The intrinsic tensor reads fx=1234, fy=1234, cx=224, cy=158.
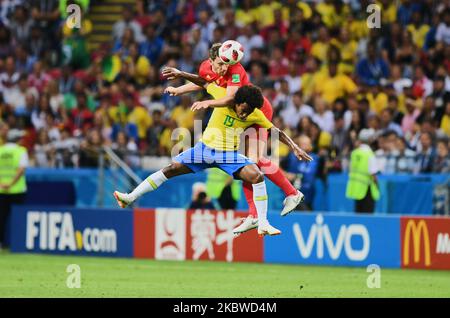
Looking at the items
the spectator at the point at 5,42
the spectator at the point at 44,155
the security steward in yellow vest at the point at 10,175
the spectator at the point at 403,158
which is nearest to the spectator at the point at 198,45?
the spectator at the point at 44,155

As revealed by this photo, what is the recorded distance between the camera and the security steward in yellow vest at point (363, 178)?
21.3 metres

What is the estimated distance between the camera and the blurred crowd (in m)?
22.9

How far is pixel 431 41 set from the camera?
24.5 metres

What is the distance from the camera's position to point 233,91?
51.1 feet

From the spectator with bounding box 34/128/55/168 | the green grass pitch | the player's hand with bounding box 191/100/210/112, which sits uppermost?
the player's hand with bounding box 191/100/210/112

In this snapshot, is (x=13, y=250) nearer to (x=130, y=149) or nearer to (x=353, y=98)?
(x=130, y=149)

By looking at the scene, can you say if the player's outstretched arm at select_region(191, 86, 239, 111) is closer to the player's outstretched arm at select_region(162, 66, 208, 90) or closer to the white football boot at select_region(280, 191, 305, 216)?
the player's outstretched arm at select_region(162, 66, 208, 90)

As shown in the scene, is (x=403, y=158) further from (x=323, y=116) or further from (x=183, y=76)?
(x=183, y=76)

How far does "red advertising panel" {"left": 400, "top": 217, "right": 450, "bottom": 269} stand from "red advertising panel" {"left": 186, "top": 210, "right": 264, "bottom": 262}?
263 centimetres

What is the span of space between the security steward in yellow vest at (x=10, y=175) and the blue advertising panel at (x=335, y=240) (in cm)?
506

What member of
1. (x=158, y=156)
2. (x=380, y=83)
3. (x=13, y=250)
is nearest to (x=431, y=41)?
(x=380, y=83)

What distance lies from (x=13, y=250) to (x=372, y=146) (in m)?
6.91

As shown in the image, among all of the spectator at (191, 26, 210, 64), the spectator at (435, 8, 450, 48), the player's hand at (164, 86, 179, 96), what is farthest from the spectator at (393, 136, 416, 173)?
the player's hand at (164, 86, 179, 96)

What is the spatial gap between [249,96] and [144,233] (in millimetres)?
7278
